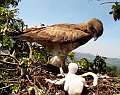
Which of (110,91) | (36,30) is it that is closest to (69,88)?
(110,91)

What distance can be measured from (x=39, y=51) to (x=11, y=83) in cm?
205

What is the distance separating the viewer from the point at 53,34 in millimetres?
4117

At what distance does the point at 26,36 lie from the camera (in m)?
3.94

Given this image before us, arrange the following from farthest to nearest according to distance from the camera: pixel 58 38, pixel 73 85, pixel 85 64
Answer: pixel 85 64, pixel 58 38, pixel 73 85

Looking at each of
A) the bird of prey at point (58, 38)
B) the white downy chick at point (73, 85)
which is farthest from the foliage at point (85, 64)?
the white downy chick at point (73, 85)

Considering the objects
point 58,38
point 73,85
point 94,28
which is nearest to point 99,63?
point 94,28

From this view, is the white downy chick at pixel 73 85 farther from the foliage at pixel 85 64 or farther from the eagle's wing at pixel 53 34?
the foliage at pixel 85 64

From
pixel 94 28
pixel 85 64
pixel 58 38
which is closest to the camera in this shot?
pixel 58 38

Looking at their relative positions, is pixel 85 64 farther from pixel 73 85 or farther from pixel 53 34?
pixel 73 85

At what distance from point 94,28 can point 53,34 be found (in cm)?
119

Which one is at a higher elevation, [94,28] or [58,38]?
[94,28]

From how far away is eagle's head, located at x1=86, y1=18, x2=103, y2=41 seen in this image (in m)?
4.82

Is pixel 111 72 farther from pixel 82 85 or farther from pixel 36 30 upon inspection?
pixel 82 85

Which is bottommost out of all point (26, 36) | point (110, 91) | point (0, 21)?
point (110, 91)
